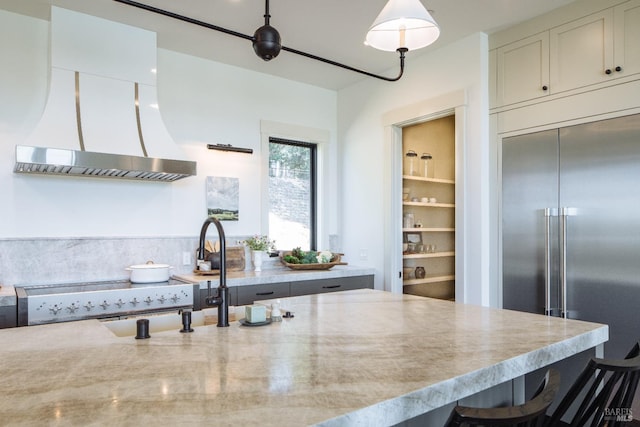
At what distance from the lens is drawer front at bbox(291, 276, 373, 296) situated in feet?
12.2

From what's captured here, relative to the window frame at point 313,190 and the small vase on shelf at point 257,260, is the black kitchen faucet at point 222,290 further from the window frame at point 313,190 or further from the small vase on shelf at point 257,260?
the window frame at point 313,190

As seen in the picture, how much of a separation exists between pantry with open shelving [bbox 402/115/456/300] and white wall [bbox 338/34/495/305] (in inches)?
15.7

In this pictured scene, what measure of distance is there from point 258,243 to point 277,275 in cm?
50

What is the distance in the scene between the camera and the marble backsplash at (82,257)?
3055 millimetres

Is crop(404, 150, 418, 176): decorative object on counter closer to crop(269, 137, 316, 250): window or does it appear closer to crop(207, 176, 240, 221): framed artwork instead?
crop(269, 137, 316, 250): window

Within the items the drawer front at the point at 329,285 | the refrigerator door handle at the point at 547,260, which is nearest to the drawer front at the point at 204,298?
the drawer front at the point at 329,285

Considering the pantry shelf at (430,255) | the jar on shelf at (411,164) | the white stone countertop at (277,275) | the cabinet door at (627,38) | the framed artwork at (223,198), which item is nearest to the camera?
the cabinet door at (627,38)

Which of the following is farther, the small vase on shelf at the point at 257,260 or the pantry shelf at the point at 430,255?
the pantry shelf at the point at 430,255

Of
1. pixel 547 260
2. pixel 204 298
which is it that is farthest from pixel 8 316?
pixel 547 260

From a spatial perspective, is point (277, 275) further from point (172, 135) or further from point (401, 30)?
point (401, 30)

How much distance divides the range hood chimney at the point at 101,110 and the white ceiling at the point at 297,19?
165mm

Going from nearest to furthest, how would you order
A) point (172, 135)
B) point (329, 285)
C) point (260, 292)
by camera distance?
point (260, 292) → point (172, 135) → point (329, 285)

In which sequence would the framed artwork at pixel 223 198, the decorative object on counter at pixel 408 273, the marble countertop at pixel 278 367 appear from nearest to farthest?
1. the marble countertop at pixel 278 367
2. the framed artwork at pixel 223 198
3. the decorative object on counter at pixel 408 273

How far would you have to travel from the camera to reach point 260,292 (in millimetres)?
3502
